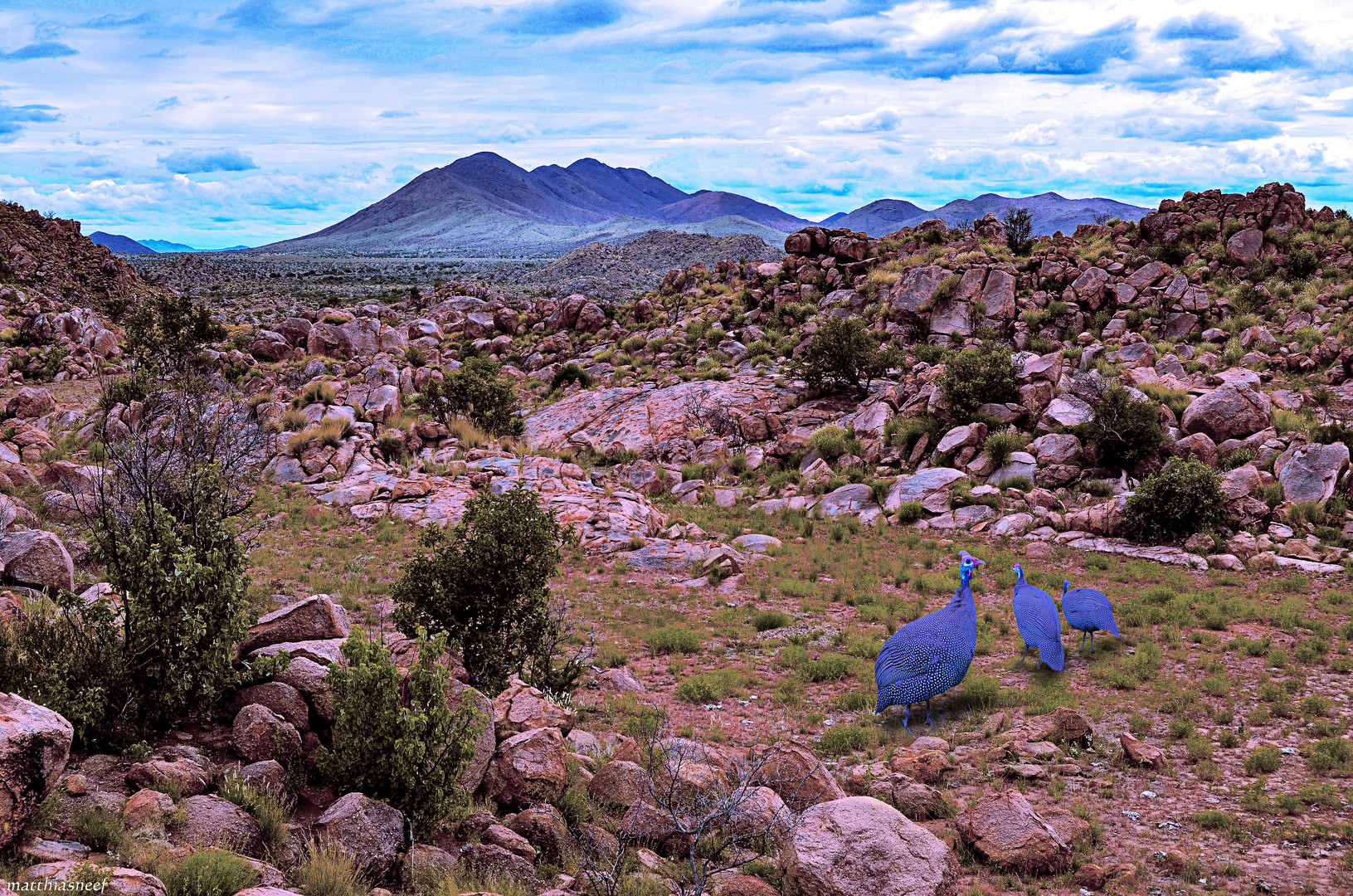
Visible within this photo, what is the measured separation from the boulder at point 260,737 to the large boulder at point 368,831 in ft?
2.79

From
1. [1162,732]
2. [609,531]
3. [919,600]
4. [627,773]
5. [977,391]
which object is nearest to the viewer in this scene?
[627,773]

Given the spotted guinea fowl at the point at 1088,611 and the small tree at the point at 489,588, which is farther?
the spotted guinea fowl at the point at 1088,611

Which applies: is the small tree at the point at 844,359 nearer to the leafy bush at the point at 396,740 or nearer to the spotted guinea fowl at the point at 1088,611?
the spotted guinea fowl at the point at 1088,611

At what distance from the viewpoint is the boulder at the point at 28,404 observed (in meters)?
24.8

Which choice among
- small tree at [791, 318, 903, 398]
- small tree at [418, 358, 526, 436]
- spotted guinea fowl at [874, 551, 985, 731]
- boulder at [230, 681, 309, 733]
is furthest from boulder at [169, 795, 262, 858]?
small tree at [791, 318, 903, 398]

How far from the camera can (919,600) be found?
14.2 meters

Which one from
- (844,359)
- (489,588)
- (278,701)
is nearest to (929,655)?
(489,588)

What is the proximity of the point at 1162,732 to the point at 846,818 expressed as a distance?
5.42 m

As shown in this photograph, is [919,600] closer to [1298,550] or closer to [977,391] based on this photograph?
[1298,550]

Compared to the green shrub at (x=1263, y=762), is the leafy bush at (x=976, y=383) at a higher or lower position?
higher

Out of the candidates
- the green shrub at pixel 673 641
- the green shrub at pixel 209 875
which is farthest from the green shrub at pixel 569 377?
the green shrub at pixel 209 875

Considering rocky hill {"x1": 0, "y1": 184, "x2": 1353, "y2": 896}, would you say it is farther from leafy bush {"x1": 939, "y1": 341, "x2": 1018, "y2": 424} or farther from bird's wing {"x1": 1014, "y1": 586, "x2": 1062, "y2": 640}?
bird's wing {"x1": 1014, "y1": 586, "x2": 1062, "y2": 640}

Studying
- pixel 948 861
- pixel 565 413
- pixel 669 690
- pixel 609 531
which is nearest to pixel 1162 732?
pixel 948 861

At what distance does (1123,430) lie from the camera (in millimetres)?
18391
